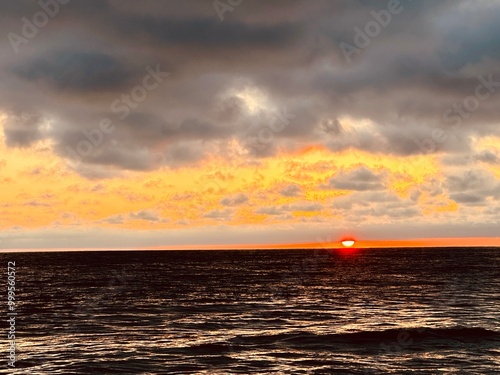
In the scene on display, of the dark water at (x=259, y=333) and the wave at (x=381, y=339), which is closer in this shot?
the dark water at (x=259, y=333)

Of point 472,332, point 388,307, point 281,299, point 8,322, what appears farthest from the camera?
point 281,299

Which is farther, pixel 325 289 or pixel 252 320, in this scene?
pixel 325 289

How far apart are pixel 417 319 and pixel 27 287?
259ft

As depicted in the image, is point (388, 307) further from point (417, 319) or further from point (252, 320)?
point (252, 320)

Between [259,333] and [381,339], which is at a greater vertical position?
[259,333]

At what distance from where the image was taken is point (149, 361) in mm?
39594

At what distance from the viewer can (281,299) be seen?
83.9 metres

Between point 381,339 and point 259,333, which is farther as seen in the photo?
point 259,333

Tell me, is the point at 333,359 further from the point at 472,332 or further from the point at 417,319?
the point at 417,319

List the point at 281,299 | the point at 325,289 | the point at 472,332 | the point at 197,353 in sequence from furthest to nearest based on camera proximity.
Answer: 1. the point at 325,289
2. the point at 281,299
3. the point at 472,332
4. the point at 197,353

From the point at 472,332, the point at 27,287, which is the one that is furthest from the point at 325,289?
the point at 27,287

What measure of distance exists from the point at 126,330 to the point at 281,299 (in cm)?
3522

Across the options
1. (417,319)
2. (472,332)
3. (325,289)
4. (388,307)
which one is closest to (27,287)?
(325,289)

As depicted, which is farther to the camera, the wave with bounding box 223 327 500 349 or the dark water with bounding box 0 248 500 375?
the wave with bounding box 223 327 500 349
